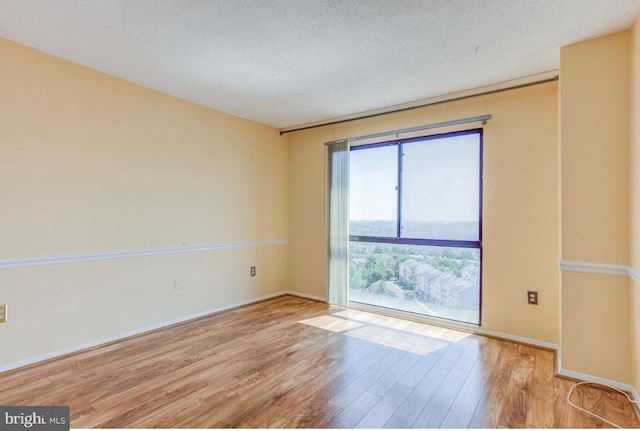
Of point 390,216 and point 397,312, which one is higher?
point 390,216

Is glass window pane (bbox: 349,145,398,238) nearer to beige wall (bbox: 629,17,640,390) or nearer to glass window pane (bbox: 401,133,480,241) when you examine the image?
glass window pane (bbox: 401,133,480,241)

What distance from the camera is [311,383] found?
223cm

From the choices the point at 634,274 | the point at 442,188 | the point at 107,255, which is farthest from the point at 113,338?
the point at 634,274

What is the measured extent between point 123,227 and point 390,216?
9.13 feet

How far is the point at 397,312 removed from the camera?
3.73m

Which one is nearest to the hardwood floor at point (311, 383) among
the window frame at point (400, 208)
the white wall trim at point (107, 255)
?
the white wall trim at point (107, 255)

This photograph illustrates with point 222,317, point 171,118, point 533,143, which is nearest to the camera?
point 533,143

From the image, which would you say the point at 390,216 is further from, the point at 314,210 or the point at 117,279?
the point at 117,279

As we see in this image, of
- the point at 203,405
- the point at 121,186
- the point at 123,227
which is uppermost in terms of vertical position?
the point at 121,186

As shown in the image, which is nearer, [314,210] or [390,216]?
[390,216]

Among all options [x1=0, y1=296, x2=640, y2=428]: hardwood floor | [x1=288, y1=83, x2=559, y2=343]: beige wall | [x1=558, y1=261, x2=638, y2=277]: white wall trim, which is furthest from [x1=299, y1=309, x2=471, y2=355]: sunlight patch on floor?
[x1=558, y1=261, x2=638, y2=277]: white wall trim

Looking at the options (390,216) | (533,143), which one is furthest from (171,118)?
(533,143)

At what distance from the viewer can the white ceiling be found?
192 cm

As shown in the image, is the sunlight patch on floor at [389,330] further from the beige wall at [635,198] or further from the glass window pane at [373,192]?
the beige wall at [635,198]
